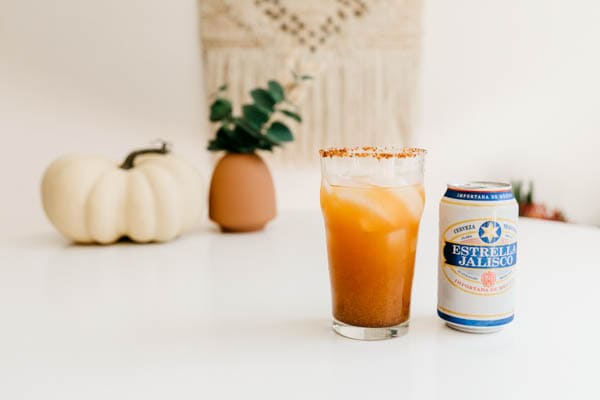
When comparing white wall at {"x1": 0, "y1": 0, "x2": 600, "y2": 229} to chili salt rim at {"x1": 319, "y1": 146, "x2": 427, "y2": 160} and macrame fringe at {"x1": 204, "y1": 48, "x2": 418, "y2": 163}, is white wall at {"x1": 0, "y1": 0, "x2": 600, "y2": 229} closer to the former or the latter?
macrame fringe at {"x1": 204, "y1": 48, "x2": 418, "y2": 163}

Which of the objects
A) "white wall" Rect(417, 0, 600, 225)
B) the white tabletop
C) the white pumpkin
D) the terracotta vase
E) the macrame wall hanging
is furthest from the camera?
"white wall" Rect(417, 0, 600, 225)

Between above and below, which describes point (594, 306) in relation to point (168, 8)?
below

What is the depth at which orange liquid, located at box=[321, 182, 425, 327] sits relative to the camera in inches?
23.2

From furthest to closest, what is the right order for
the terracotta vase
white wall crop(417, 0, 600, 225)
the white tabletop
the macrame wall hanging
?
1. white wall crop(417, 0, 600, 225)
2. the macrame wall hanging
3. the terracotta vase
4. the white tabletop

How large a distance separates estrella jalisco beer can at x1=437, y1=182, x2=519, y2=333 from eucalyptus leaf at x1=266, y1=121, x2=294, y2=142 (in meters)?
0.68

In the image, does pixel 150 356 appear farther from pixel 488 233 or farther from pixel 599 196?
pixel 599 196

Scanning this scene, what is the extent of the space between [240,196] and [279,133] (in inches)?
6.3

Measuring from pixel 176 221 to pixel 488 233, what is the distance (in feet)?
2.32

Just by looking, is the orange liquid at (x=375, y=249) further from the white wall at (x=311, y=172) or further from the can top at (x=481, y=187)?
the white wall at (x=311, y=172)

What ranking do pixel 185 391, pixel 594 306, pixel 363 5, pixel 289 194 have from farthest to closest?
pixel 289 194
pixel 363 5
pixel 594 306
pixel 185 391

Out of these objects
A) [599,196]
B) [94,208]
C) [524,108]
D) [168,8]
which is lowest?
[599,196]

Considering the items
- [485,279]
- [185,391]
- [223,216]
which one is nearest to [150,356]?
[185,391]

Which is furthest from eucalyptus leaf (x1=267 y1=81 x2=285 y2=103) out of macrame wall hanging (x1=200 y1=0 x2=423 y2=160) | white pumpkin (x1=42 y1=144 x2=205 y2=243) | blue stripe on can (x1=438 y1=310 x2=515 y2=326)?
macrame wall hanging (x1=200 y1=0 x2=423 y2=160)

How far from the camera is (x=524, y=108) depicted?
8.60 feet
